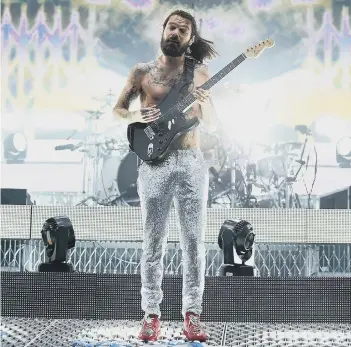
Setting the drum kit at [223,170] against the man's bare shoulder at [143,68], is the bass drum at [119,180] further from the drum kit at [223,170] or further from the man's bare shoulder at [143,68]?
the man's bare shoulder at [143,68]

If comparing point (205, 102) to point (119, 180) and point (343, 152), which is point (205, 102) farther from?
point (343, 152)

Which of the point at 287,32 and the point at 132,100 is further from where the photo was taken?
the point at 287,32

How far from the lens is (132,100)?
3.49 metres

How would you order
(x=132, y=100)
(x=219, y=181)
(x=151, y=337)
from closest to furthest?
(x=151, y=337)
(x=132, y=100)
(x=219, y=181)

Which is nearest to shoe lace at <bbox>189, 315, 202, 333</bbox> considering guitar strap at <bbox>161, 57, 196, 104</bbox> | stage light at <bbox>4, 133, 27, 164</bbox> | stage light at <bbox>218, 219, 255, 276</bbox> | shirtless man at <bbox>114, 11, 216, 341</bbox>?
shirtless man at <bbox>114, 11, 216, 341</bbox>

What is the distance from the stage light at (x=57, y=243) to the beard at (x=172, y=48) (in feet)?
3.95

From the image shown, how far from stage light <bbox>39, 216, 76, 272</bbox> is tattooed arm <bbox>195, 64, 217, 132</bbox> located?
1081 mm

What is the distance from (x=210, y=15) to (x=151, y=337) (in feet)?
8.52

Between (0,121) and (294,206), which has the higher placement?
(0,121)

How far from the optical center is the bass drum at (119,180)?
4.83 m

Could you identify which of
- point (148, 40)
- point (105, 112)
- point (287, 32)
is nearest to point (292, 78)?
point (287, 32)

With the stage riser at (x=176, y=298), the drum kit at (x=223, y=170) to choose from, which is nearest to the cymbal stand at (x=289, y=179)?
the drum kit at (x=223, y=170)

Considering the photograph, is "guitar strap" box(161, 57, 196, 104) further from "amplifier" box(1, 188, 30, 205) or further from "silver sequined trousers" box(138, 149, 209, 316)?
"amplifier" box(1, 188, 30, 205)

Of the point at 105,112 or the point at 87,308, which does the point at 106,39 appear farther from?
the point at 87,308
